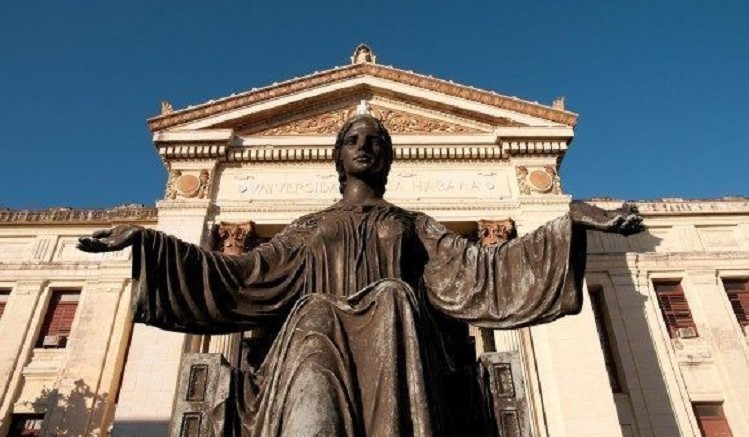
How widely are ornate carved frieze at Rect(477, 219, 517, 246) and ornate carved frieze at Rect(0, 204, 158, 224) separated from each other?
→ 993cm

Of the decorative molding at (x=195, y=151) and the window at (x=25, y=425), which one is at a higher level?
the decorative molding at (x=195, y=151)

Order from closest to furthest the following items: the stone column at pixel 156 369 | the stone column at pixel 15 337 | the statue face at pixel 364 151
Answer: the statue face at pixel 364 151, the stone column at pixel 156 369, the stone column at pixel 15 337

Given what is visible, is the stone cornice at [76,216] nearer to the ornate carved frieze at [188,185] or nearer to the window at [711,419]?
the ornate carved frieze at [188,185]

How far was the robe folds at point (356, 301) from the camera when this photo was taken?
262 centimetres

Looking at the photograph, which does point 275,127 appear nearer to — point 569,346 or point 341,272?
point 569,346

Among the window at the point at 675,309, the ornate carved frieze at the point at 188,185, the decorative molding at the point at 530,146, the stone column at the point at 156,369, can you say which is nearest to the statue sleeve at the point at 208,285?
the stone column at the point at 156,369

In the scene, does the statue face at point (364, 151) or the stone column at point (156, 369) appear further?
the stone column at point (156, 369)

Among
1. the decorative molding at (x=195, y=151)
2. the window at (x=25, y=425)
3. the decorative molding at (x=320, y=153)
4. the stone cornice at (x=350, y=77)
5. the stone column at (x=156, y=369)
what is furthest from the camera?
the stone cornice at (x=350, y=77)

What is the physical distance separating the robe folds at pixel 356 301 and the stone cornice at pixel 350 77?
1558cm

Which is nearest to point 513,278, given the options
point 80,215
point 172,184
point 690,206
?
point 172,184

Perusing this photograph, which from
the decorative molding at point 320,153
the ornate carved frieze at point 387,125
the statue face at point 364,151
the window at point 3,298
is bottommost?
the statue face at point 364,151

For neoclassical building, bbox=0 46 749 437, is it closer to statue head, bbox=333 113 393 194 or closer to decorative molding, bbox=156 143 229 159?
decorative molding, bbox=156 143 229 159

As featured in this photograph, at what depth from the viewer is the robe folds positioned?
8.61ft

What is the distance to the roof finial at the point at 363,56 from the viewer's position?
804 inches
